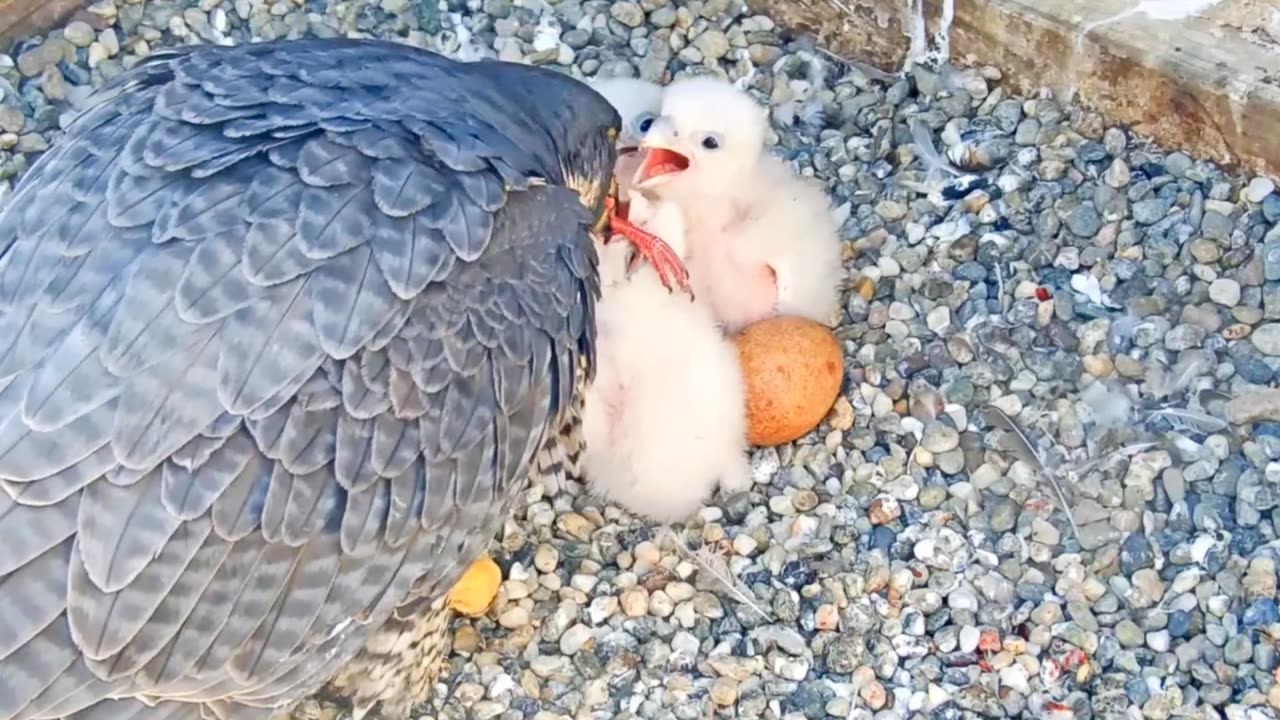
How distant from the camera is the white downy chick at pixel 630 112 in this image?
10.5ft

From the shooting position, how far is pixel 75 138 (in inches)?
104

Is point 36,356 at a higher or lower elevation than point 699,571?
higher

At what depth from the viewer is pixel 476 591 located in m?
2.86

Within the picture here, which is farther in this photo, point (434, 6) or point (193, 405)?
point (434, 6)

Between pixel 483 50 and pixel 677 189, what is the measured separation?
2.79 feet

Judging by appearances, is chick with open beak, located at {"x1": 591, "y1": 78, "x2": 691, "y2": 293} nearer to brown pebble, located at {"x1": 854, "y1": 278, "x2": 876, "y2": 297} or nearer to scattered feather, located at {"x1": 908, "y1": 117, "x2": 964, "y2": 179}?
brown pebble, located at {"x1": 854, "y1": 278, "x2": 876, "y2": 297}

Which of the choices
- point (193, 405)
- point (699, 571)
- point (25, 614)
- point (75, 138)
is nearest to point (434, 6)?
point (75, 138)

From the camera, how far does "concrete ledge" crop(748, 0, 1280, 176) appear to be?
10.2ft

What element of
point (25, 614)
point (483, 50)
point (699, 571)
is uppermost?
point (25, 614)

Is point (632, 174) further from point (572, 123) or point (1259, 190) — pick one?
point (1259, 190)

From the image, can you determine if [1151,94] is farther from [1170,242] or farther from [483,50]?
[483,50]

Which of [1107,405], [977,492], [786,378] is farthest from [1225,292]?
[786,378]

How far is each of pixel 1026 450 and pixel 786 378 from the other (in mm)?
447

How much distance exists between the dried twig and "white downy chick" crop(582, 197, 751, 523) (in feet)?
1.51
